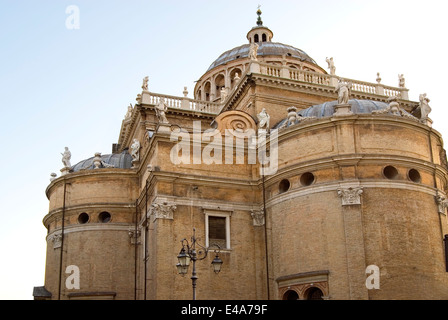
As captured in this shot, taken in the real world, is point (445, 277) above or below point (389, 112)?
below

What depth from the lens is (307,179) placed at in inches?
1043

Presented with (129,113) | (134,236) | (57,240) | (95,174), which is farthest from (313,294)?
(129,113)

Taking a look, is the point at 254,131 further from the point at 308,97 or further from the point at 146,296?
the point at 146,296

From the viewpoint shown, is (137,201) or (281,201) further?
(137,201)

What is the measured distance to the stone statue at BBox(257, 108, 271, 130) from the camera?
96.8ft

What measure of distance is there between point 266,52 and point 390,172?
21.0 meters

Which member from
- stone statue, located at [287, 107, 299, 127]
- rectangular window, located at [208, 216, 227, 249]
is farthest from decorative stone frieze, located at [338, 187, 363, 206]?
rectangular window, located at [208, 216, 227, 249]

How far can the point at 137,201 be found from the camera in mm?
31000

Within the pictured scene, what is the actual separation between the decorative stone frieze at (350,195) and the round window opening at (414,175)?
2.57 meters

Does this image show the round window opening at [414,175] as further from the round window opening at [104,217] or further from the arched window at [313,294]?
the round window opening at [104,217]

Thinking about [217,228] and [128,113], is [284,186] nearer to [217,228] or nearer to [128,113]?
[217,228]

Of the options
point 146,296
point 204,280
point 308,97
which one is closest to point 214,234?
point 204,280

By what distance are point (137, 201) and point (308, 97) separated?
10.6 meters

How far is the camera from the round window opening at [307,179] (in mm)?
26328
